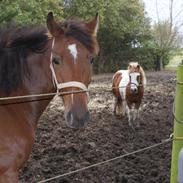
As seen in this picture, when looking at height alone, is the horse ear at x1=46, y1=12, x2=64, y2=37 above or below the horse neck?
above

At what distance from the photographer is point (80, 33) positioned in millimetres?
2742

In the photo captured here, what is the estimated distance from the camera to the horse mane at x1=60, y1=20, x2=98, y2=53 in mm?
2729

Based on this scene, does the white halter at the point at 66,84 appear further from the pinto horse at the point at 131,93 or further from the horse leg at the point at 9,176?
the pinto horse at the point at 131,93

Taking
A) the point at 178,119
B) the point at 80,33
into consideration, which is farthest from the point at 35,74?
the point at 178,119

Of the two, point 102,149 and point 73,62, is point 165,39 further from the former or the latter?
point 73,62

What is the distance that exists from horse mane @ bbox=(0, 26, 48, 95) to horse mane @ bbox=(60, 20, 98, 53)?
8.2 inches

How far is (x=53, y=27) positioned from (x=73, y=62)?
316 millimetres

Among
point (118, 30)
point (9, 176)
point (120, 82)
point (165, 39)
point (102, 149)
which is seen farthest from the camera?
point (165, 39)

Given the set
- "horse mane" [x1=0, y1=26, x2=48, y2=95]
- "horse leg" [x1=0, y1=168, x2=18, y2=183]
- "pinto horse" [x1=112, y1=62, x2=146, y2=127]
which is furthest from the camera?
"pinto horse" [x1=112, y1=62, x2=146, y2=127]

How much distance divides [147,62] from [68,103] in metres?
27.8

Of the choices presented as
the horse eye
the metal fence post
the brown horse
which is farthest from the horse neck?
the metal fence post

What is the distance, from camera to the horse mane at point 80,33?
2.73m

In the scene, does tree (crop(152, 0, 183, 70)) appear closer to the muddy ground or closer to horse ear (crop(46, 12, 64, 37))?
the muddy ground

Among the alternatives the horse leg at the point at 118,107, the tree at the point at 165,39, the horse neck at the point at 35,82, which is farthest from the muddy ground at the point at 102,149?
the tree at the point at 165,39
